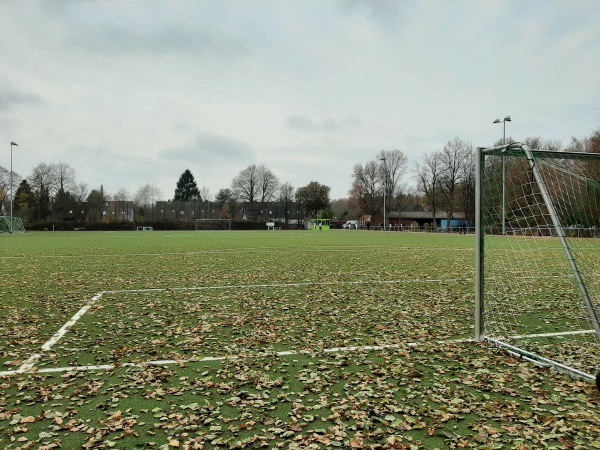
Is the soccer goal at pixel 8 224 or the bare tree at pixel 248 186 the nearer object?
the soccer goal at pixel 8 224

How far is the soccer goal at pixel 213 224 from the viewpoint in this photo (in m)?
85.0

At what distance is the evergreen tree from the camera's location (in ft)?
380

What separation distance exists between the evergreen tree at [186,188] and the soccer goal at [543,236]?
113 metres

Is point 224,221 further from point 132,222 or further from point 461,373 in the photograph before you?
point 461,373

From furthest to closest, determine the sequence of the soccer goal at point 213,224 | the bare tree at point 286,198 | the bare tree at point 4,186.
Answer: the bare tree at point 286,198 < the soccer goal at point 213,224 < the bare tree at point 4,186

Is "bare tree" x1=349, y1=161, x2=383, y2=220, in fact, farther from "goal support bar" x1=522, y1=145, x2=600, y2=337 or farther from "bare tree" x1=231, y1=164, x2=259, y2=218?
"goal support bar" x1=522, y1=145, x2=600, y2=337

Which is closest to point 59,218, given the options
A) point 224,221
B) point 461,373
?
point 224,221

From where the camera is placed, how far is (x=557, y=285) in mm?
10594

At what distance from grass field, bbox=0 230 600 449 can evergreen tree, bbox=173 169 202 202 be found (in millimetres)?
110294

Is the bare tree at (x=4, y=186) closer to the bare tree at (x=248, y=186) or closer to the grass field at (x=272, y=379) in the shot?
the bare tree at (x=248, y=186)

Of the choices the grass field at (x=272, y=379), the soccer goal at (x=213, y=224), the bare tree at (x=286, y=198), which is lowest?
the grass field at (x=272, y=379)

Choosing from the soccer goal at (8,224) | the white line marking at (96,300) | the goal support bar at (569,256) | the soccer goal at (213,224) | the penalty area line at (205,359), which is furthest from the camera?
the soccer goal at (213,224)

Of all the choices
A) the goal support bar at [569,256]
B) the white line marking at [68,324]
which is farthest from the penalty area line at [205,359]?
the goal support bar at [569,256]

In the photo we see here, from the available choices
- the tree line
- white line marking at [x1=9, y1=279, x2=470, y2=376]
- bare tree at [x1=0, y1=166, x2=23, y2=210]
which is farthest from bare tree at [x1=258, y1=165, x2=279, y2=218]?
white line marking at [x1=9, y1=279, x2=470, y2=376]
